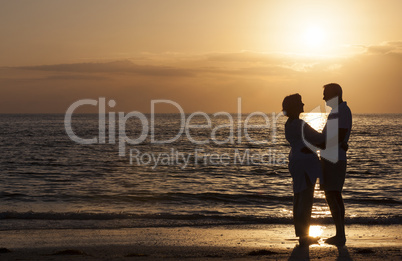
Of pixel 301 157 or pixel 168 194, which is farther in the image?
pixel 168 194

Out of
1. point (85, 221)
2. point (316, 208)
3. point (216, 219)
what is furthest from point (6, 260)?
point (316, 208)

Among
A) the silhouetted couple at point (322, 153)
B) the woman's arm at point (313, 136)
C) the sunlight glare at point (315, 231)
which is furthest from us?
the sunlight glare at point (315, 231)

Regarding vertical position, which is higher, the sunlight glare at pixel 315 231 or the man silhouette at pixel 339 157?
the man silhouette at pixel 339 157

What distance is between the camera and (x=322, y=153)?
6293 mm

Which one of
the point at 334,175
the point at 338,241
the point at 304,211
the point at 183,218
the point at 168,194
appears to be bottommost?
the point at 168,194

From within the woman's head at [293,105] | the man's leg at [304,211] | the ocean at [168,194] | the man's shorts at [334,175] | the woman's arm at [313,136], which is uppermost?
the woman's head at [293,105]

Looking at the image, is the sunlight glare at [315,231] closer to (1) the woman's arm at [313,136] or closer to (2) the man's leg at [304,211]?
(2) the man's leg at [304,211]

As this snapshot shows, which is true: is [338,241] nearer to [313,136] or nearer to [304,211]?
[304,211]

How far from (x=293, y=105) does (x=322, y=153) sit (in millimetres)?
772

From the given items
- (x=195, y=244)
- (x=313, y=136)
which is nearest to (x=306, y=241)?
(x=313, y=136)

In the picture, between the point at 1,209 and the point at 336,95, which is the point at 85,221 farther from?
the point at 336,95

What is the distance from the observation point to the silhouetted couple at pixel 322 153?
20.1ft

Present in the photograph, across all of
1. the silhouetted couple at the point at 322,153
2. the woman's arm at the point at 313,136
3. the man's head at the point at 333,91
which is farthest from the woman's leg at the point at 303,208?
the man's head at the point at 333,91

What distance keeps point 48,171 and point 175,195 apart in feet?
30.0
